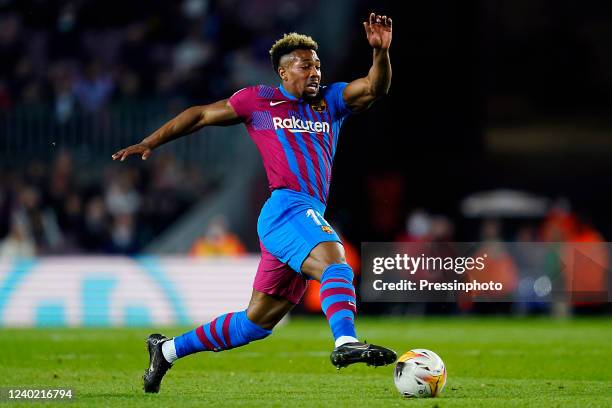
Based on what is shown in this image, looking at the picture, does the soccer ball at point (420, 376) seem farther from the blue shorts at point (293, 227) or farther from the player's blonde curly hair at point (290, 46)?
the player's blonde curly hair at point (290, 46)

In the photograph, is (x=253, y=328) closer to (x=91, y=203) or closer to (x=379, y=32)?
(x=379, y=32)

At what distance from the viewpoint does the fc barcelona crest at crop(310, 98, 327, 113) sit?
7695 mm

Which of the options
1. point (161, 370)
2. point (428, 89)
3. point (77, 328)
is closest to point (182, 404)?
point (161, 370)

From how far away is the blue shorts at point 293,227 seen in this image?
7.18 meters

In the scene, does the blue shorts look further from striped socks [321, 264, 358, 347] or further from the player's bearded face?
the player's bearded face

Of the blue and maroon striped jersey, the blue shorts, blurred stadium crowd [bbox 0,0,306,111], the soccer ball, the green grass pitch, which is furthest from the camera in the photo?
blurred stadium crowd [bbox 0,0,306,111]

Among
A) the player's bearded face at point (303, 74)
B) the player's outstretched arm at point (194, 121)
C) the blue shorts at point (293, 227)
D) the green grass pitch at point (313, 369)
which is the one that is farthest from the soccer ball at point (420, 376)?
the player's outstretched arm at point (194, 121)

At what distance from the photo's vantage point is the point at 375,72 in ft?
24.1

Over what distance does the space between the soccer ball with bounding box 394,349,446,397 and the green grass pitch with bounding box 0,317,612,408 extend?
0.34ft

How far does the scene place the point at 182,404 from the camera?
7.04 m

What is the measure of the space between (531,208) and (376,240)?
179 inches

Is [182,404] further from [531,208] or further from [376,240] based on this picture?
[531,208]

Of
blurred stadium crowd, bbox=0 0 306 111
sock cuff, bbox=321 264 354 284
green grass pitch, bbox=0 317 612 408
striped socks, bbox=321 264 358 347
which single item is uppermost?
blurred stadium crowd, bbox=0 0 306 111

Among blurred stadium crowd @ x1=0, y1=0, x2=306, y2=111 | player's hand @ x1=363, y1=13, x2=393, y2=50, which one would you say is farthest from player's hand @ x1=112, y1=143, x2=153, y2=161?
blurred stadium crowd @ x1=0, y1=0, x2=306, y2=111
